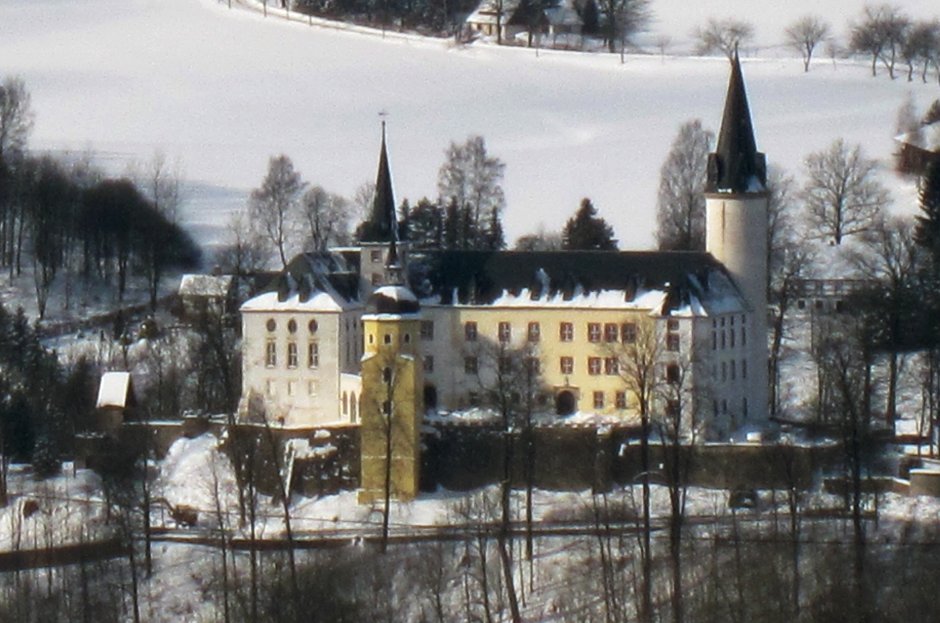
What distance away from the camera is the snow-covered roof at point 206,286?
93.0 m

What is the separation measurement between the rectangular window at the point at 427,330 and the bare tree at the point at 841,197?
19.4m

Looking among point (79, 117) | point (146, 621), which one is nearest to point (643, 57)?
point (79, 117)

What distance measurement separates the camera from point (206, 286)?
308 feet

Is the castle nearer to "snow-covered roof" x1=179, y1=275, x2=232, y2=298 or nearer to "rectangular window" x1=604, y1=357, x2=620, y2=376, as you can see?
"rectangular window" x1=604, y1=357, x2=620, y2=376

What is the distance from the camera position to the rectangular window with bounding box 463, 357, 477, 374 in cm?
8062

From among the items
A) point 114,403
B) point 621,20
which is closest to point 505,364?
point 114,403

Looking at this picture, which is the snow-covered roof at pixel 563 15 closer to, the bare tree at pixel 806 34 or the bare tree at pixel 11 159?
the bare tree at pixel 806 34

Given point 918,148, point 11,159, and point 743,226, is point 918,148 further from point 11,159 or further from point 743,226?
point 743,226

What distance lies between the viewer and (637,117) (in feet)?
407

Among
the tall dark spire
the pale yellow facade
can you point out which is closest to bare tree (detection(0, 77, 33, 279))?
the tall dark spire

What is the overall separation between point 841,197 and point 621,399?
22.0 meters

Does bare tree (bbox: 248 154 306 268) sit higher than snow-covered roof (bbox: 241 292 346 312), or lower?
higher

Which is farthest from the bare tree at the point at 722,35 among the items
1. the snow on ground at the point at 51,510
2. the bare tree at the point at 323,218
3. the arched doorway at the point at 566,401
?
the snow on ground at the point at 51,510

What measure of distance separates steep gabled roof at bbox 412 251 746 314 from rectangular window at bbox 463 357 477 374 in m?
1.09
